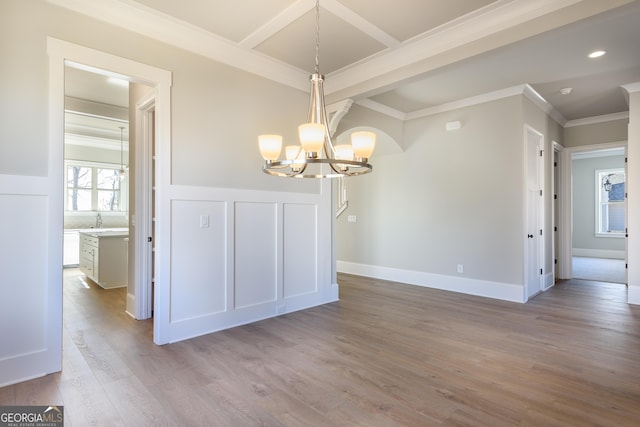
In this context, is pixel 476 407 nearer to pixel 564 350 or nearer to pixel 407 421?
pixel 407 421

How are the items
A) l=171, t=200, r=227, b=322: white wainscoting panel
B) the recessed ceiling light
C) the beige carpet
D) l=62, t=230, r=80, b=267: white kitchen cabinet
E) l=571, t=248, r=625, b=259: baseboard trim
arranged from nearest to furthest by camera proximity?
l=171, t=200, r=227, b=322: white wainscoting panel < the recessed ceiling light < the beige carpet < l=62, t=230, r=80, b=267: white kitchen cabinet < l=571, t=248, r=625, b=259: baseboard trim

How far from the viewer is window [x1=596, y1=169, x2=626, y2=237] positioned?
8.93 m

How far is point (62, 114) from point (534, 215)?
5.62 m

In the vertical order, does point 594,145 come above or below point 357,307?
above

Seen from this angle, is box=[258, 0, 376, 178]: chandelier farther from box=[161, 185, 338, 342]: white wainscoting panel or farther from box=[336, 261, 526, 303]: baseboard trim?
box=[336, 261, 526, 303]: baseboard trim

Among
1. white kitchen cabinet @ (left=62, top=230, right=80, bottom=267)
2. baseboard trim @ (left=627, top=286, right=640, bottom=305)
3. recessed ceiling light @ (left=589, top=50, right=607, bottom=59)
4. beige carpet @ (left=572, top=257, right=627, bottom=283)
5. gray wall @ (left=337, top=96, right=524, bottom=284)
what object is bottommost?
beige carpet @ (left=572, top=257, right=627, bottom=283)

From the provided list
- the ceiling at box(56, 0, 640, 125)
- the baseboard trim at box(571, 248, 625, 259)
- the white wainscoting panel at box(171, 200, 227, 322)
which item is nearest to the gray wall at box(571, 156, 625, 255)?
the baseboard trim at box(571, 248, 625, 259)

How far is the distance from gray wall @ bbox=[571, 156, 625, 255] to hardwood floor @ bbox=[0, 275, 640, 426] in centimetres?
661

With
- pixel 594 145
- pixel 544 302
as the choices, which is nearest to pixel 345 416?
pixel 544 302

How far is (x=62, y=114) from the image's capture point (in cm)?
248

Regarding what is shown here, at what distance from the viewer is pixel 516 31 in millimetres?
2645

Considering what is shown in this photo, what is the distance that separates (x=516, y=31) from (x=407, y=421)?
9.61 ft

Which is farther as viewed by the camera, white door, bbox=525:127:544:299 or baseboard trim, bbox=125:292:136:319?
white door, bbox=525:127:544:299

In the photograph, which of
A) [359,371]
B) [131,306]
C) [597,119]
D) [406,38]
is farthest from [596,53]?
[131,306]
